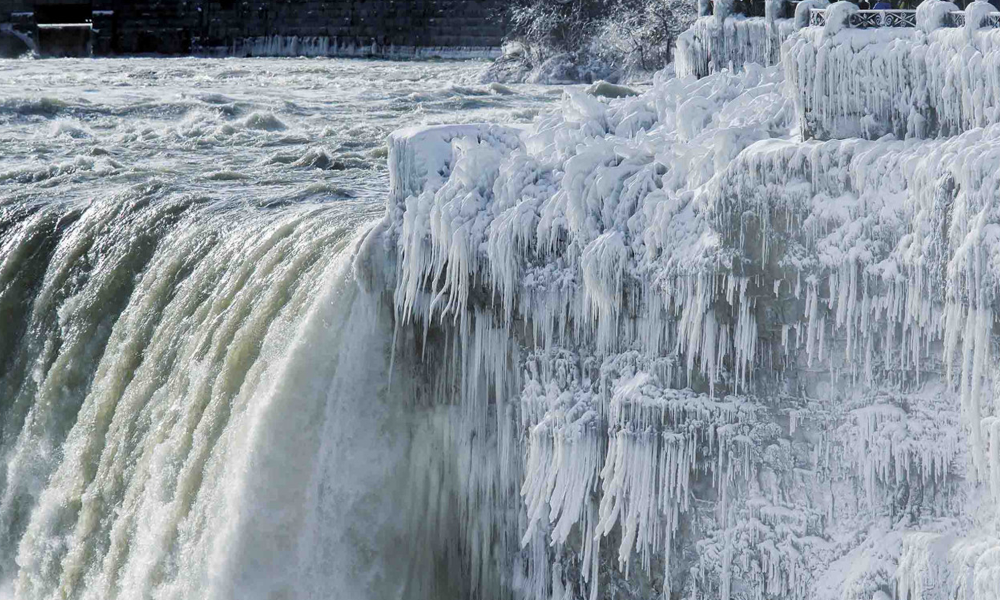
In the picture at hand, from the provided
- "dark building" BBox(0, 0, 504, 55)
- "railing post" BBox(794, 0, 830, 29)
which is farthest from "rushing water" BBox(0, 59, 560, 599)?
"dark building" BBox(0, 0, 504, 55)

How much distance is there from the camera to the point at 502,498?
705 cm

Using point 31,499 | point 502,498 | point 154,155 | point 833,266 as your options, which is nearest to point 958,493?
point 833,266

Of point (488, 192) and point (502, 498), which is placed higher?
point (488, 192)

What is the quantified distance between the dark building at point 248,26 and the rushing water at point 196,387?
18.3m

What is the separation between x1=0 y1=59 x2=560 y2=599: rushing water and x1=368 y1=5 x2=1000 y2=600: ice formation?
0.53 m

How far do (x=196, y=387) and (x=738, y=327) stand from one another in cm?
333

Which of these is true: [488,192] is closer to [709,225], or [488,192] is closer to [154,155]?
[709,225]

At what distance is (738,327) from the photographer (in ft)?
19.5

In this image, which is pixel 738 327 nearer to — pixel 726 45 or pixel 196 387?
pixel 196 387

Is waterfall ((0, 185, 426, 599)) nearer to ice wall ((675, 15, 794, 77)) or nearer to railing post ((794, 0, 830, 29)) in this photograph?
railing post ((794, 0, 830, 29))

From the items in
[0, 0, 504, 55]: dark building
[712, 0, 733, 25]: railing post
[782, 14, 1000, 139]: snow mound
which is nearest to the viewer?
[782, 14, 1000, 139]: snow mound

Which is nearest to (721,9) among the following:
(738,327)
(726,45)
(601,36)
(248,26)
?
(726,45)

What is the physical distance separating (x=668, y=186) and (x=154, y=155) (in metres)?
8.93

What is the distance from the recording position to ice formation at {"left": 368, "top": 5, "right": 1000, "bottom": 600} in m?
5.43
